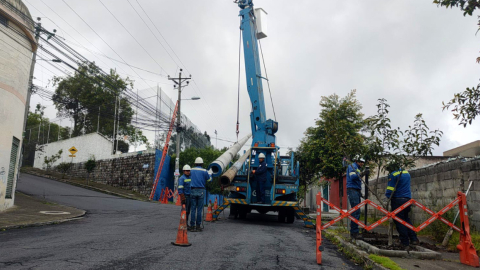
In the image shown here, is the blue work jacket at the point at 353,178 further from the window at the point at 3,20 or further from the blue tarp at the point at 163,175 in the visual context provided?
the blue tarp at the point at 163,175

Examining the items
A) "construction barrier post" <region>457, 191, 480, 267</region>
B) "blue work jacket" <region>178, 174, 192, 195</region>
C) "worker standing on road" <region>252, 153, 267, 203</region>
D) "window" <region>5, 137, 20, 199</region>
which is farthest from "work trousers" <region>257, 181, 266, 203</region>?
"window" <region>5, 137, 20, 199</region>

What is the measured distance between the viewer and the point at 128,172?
95.6 feet

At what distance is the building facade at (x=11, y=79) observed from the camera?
452 inches

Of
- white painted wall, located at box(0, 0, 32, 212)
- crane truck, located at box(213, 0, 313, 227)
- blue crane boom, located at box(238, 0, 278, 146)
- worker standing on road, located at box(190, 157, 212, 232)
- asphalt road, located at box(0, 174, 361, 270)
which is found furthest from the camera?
blue crane boom, located at box(238, 0, 278, 146)

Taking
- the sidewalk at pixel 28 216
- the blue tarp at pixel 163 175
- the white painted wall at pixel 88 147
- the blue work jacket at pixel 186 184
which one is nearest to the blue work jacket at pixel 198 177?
the blue work jacket at pixel 186 184

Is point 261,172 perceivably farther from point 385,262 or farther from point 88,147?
point 88,147

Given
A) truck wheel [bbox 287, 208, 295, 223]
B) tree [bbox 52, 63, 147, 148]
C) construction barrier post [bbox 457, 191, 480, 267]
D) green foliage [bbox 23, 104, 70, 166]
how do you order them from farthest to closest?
green foliage [bbox 23, 104, 70, 166]
tree [bbox 52, 63, 147, 148]
truck wheel [bbox 287, 208, 295, 223]
construction barrier post [bbox 457, 191, 480, 267]

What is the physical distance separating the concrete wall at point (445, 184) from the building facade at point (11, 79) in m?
12.6

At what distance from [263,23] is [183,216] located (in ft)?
31.6

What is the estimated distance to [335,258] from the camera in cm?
607

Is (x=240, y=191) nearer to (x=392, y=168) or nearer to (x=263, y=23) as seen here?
(x=392, y=168)

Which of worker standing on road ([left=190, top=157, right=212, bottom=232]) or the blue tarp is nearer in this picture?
worker standing on road ([left=190, top=157, right=212, bottom=232])

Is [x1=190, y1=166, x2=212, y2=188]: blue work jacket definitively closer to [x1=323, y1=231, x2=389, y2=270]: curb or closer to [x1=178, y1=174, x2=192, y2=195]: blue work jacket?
[x1=178, y1=174, x2=192, y2=195]: blue work jacket

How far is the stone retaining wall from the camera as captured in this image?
1105 inches
